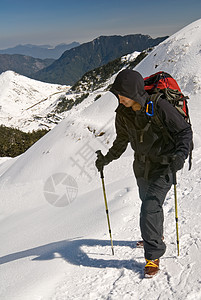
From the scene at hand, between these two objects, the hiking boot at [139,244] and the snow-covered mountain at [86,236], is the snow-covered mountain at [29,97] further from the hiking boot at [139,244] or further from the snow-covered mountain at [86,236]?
the hiking boot at [139,244]

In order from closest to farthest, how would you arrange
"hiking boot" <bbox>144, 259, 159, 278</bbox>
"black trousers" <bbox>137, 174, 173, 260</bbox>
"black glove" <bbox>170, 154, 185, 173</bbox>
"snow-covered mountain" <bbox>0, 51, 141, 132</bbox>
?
1. "black glove" <bbox>170, 154, 185, 173</bbox>
2. "black trousers" <bbox>137, 174, 173, 260</bbox>
3. "hiking boot" <bbox>144, 259, 159, 278</bbox>
4. "snow-covered mountain" <bbox>0, 51, 141, 132</bbox>

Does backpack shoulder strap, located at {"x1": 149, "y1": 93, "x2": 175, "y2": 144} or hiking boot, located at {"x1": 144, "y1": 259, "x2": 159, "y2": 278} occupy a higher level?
backpack shoulder strap, located at {"x1": 149, "y1": 93, "x2": 175, "y2": 144}

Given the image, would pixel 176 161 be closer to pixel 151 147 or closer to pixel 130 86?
pixel 151 147

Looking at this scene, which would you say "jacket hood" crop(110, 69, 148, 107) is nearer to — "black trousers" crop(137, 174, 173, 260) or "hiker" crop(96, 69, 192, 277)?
"hiker" crop(96, 69, 192, 277)

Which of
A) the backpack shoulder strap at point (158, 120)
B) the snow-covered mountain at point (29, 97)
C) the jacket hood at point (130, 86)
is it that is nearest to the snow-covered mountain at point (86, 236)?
the backpack shoulder strap at point (158, 120)

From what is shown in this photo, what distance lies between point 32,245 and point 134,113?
348 centimetres

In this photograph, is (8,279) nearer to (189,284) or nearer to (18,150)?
(189,284)

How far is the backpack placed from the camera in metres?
2.54

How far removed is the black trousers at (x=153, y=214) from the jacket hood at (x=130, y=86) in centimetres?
93

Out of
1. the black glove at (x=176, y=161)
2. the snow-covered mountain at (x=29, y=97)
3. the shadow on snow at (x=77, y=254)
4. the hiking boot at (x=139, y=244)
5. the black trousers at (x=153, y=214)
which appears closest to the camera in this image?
the black glove at (x=176, y=161)

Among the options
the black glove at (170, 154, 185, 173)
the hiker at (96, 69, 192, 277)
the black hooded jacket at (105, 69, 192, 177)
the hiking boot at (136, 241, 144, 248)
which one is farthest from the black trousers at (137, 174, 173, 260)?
the hiking boot at (136, 241, 144, 248)

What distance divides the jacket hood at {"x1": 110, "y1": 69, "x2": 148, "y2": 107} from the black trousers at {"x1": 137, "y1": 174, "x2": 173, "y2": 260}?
0.93m

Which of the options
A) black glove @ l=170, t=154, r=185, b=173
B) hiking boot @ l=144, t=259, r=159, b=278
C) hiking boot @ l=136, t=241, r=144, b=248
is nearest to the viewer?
black glove @ l=170, t=154, r=185, b=173

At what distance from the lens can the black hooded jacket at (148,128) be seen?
2.51 m
